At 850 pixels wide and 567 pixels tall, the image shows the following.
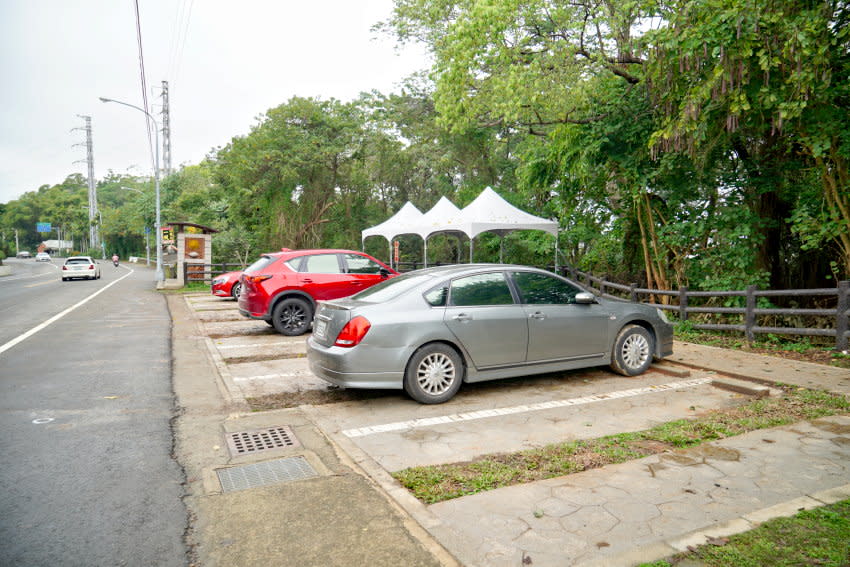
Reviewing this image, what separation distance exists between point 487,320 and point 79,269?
3235cm

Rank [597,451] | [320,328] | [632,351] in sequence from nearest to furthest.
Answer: [597,451]
[320,328]
[632,351]

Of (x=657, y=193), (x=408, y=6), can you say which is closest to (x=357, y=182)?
(x=408, y=6)

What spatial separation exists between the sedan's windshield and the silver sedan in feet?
0.06

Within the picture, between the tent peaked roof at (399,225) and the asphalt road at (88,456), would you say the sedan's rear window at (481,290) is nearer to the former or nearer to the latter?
the asphalt road at (88,456)

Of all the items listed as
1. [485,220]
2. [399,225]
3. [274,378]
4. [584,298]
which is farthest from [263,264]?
[399,225]

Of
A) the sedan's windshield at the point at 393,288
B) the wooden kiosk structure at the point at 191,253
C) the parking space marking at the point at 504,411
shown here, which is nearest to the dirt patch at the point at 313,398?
the parking space marking at the point at 504,411

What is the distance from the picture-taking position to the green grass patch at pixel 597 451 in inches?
148

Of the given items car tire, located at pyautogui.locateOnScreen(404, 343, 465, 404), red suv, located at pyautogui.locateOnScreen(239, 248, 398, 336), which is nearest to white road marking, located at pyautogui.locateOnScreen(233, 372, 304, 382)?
car tire, located at pyautogui.locateOnScreen(404, 343, 465, 404)

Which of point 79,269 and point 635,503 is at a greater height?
point 79,269

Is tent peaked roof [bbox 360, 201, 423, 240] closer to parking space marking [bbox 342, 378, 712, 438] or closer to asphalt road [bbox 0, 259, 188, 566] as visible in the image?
asphalt road [bbox 0, 259, 188, 566]

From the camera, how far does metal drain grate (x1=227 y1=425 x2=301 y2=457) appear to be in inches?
180

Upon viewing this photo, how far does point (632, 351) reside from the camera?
699cm

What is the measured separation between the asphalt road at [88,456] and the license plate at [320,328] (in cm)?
173

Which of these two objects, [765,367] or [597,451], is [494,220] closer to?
[765,367]
